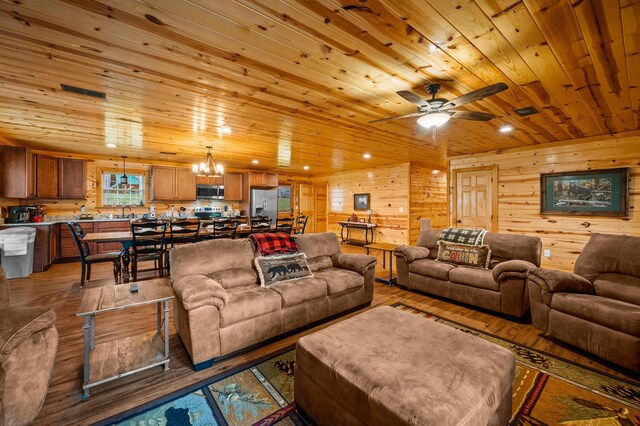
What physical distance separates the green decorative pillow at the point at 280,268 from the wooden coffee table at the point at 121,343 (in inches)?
35.1

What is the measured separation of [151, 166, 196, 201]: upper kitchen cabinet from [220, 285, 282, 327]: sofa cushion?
5.70 m

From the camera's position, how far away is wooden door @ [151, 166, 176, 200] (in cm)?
713

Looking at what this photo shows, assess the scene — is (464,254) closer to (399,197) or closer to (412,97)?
(412,97)

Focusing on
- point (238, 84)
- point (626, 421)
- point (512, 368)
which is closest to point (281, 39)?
point (238, 84)

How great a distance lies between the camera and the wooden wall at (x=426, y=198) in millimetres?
7531

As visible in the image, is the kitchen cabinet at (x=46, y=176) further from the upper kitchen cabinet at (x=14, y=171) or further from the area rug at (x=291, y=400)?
the area rug at (x=291, y=400)

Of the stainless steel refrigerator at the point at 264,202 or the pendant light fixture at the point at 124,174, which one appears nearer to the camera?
the pendant light fixture at the point at 124,174

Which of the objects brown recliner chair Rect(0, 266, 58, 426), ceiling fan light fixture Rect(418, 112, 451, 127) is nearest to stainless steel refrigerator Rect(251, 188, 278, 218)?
ceiling fan light fixture Rect(418, 112, 451, 127)

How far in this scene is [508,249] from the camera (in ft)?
11.8

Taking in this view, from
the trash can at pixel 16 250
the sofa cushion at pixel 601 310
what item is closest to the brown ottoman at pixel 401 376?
the sofa cushion at pixel 601 310

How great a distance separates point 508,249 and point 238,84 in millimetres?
3812

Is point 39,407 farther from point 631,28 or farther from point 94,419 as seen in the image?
point 631,28

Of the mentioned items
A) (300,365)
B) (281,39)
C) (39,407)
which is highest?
(281,39)

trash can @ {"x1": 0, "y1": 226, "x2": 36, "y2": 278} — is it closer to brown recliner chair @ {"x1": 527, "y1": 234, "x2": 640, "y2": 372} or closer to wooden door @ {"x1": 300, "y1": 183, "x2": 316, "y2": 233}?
wooden door @ {"x1": 300, "y1": 183, "x2": 316, "y2": 233}
